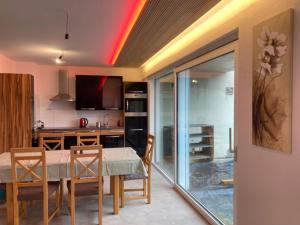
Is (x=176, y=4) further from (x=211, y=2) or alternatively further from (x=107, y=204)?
(x=107, y=204)

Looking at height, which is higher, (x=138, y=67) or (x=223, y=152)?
(x=138, y=67)

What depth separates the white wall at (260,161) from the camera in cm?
178

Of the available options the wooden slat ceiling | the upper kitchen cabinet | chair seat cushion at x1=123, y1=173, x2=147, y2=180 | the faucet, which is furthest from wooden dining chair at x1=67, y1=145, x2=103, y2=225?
the faucet

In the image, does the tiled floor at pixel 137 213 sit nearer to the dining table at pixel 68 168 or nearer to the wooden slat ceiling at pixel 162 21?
the dining table at pixel 68 168

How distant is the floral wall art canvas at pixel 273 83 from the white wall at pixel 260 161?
50 millimetres

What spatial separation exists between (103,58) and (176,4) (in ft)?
11.3

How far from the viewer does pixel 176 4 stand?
8.55ft

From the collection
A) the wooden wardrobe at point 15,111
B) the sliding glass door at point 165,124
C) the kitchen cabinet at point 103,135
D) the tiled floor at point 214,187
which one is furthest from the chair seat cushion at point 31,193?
the kitchen cabinet at point 103,135

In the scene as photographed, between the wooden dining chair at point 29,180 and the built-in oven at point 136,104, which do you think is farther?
the built-in oven at point 136,104

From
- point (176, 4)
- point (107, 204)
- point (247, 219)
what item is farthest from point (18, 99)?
point (247, 219)

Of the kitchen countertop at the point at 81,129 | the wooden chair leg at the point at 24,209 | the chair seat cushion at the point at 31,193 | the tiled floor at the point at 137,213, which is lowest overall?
the tiled floor at the point at 137,213

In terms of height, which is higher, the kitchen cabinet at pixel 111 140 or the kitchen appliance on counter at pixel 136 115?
the kitchen appliance on counter at pixel 136 115

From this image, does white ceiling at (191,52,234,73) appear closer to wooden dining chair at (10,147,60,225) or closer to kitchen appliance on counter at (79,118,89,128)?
wooden dining chair at (10,147,60,225)

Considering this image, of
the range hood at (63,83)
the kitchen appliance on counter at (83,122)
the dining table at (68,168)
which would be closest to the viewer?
the dining table at (68,168)
